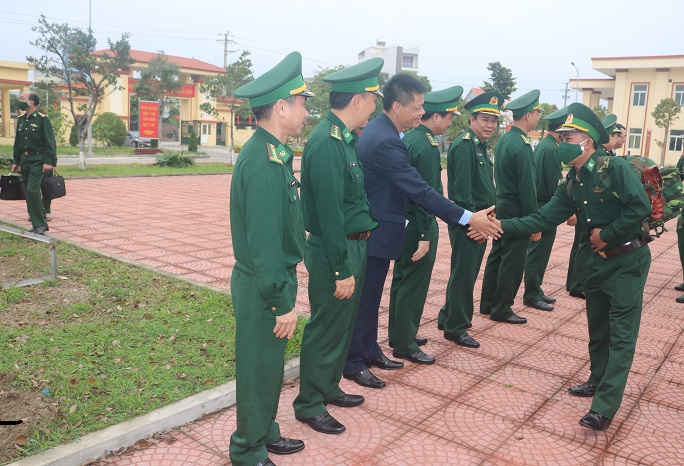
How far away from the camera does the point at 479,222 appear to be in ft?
13.8

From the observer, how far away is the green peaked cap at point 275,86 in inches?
106

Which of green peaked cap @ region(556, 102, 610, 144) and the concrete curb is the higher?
green peaked cap @ region(556, 102, 610, 144)

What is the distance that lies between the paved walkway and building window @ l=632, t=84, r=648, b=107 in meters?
43.6

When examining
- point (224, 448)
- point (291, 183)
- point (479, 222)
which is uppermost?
point (291, 183)

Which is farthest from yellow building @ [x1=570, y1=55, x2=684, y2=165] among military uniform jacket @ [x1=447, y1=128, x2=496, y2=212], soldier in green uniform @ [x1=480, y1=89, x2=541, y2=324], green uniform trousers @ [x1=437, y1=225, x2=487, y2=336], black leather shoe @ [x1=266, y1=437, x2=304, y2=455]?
black leather shoe @ [x1=266, y1=437, x2=304, y2=455]

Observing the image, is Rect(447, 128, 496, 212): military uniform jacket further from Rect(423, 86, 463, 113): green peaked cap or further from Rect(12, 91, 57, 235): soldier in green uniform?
Rect(12, 91, 57, 235): soldier in green uniform

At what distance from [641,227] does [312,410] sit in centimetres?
218

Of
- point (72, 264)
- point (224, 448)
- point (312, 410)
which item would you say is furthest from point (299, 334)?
point (72, 264)

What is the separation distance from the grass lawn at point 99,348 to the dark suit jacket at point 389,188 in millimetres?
1103

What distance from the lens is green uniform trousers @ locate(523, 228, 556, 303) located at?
239 inches

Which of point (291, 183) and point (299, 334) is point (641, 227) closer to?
point (291, 183)

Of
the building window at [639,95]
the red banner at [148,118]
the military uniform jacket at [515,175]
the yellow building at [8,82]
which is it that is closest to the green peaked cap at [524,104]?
the military uniform jacket at [515,175]

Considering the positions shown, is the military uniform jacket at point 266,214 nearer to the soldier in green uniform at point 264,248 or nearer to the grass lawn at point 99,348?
the soldier in green uniform at point 264,248

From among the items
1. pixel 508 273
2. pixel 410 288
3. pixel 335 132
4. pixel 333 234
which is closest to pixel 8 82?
pixel 508 273
